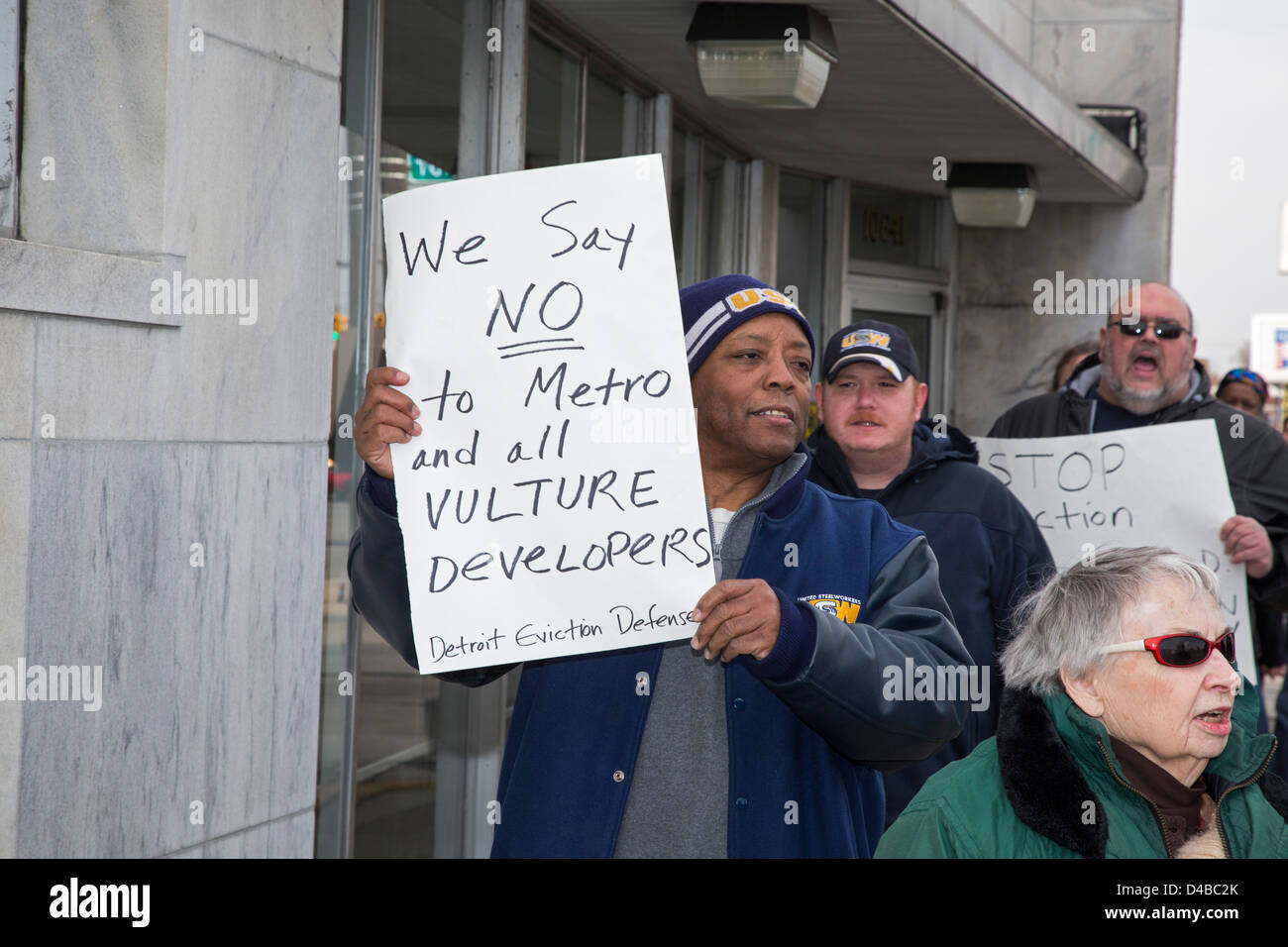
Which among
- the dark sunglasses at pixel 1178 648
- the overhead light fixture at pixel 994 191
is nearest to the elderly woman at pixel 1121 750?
the dark sunglasses at pixel 1178 648

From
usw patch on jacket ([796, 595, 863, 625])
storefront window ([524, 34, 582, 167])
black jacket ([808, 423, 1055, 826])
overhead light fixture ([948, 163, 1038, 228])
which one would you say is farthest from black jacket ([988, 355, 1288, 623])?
overhead light fixture ([948, 163, 1038, 228])

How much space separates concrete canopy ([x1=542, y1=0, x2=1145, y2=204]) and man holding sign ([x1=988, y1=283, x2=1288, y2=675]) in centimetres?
163

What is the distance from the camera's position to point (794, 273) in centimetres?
1073

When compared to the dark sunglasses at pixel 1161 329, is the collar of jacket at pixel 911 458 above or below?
below

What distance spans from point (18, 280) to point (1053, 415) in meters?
3.34

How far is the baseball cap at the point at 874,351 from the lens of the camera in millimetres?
4094

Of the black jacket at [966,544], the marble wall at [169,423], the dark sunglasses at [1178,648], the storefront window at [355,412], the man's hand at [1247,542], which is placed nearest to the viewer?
the dark sunglasses at [1178,648]

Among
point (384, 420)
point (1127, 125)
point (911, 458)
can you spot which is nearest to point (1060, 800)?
point (384, 420)

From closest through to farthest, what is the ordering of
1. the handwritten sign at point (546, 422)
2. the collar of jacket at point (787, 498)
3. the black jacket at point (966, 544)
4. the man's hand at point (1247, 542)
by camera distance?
the handwritten sign at point (546, 422) < the collar of jacket at point (787, 498) < the black jacket at point (966, 544) < the man's hand at point (1247, 542)

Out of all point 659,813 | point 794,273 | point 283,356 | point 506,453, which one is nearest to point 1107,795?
point 659,813

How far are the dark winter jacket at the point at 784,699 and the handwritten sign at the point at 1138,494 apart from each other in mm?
2219

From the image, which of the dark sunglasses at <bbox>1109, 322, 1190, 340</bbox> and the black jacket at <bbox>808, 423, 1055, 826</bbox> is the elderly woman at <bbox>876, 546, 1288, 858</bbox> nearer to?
the black jacket at <bbox>808, 423, 1055, 826</bbox>

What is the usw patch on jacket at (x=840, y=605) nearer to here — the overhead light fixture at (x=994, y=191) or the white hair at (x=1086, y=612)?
the white hair at (x=1086, y=612)

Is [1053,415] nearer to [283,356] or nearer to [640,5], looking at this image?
[640,5]
